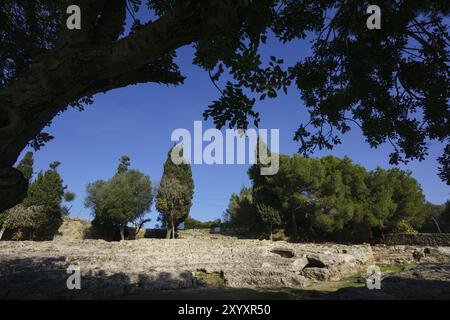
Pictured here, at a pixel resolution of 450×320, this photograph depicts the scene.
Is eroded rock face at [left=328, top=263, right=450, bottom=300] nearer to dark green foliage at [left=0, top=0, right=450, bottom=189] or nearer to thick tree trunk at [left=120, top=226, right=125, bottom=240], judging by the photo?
dark green foliage at [left=0, top=0, right=450, bottom=189]

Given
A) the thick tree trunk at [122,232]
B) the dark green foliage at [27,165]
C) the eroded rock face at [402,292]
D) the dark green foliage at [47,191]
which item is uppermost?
the dark green foliage at [27,165]

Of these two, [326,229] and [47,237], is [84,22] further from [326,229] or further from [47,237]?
[47,237]

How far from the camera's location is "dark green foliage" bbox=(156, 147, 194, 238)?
36.8 metres

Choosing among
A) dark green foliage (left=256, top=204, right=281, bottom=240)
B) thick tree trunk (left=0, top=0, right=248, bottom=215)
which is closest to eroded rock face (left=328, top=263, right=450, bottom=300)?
thick tree trunk (left=0, top=0, right=248, bottom=215)

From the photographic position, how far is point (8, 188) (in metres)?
2.97

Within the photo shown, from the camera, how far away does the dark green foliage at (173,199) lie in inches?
1451

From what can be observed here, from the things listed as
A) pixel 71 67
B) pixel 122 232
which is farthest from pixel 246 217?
pixel 71 67

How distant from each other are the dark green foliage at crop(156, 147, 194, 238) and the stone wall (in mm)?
24065

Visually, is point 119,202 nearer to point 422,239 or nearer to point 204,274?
point 204,274

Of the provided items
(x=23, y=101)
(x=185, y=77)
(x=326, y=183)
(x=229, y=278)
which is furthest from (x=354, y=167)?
(x=23, y=101)

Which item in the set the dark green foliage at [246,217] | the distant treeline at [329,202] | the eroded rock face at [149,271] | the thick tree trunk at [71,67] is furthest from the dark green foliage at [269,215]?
the thick tree trunk at [71,67]

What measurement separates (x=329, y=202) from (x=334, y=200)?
0.58 meters

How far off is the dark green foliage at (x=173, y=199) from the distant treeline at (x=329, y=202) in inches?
260

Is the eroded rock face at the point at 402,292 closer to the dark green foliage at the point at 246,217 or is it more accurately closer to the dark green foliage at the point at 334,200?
the dark green foliage at the point at 334,200
